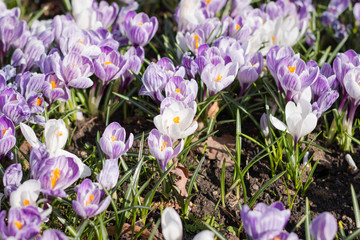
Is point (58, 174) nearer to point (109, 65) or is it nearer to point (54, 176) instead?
point (54, 176)

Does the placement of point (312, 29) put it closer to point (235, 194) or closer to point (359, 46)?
point (359, 46)

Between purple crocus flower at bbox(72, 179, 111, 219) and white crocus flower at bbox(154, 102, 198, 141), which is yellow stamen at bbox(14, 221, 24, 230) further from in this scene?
white crocus flower at bbox(154, 102, 198, 141)

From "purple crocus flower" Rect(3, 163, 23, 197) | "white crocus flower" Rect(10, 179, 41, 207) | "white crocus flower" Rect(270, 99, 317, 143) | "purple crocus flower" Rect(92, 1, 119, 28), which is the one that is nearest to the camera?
"white crocus flower" Rect(10, 179, 41, 207)

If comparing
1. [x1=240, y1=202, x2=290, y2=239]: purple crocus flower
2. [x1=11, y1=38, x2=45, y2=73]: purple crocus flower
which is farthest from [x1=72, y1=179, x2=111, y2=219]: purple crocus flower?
[x1=11, y1=38, x2=45, y2=73]: purple crocus flower

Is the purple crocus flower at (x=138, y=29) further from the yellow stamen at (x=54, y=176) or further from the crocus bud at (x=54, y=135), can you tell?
the yellow stamen at (x=54, y=176)

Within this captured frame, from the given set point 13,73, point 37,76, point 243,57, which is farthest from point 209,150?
point 13,73

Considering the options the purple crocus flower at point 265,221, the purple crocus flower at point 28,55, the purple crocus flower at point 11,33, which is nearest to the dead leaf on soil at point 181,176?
the purple crocus flower at point 265,221
